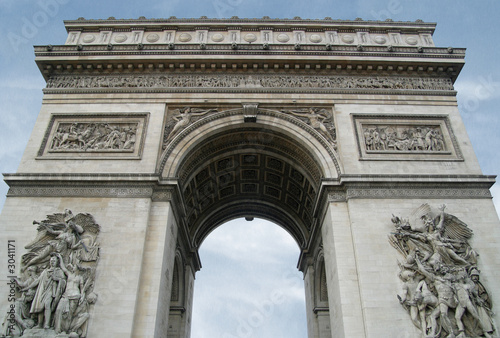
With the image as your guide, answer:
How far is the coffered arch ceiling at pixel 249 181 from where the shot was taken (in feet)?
56.0

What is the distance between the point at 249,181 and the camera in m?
20.8

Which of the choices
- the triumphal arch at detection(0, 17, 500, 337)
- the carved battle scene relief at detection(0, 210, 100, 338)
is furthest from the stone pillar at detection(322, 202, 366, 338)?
the carved battle scene relief at detection(0, 210, 100, 338)

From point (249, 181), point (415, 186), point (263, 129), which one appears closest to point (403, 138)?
point (415, 186)

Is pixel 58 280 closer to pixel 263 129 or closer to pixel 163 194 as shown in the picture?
pixel 163 194

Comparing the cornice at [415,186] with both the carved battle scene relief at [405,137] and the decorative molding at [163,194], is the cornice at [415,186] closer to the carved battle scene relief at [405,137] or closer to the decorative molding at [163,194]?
the carved battle scene relief at [405,137]

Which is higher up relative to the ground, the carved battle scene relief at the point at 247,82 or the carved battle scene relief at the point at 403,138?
the carved battle scene relief at the point at 247,82

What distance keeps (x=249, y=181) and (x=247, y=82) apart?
561cm

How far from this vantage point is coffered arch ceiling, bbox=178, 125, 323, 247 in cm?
1706

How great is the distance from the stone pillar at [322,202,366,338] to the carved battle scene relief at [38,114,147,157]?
807cm

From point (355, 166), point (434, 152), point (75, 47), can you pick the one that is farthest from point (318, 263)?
point (75, 47)

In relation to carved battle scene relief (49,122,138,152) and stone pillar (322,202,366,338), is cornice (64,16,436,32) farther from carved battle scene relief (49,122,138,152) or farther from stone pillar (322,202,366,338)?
stone pillar (322,202,366,338)

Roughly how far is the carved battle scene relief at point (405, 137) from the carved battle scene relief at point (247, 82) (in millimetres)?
1812

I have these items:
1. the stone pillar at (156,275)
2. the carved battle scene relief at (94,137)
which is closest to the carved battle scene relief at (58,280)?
the stone pillar at (156,275)

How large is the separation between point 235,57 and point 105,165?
7384 mm
